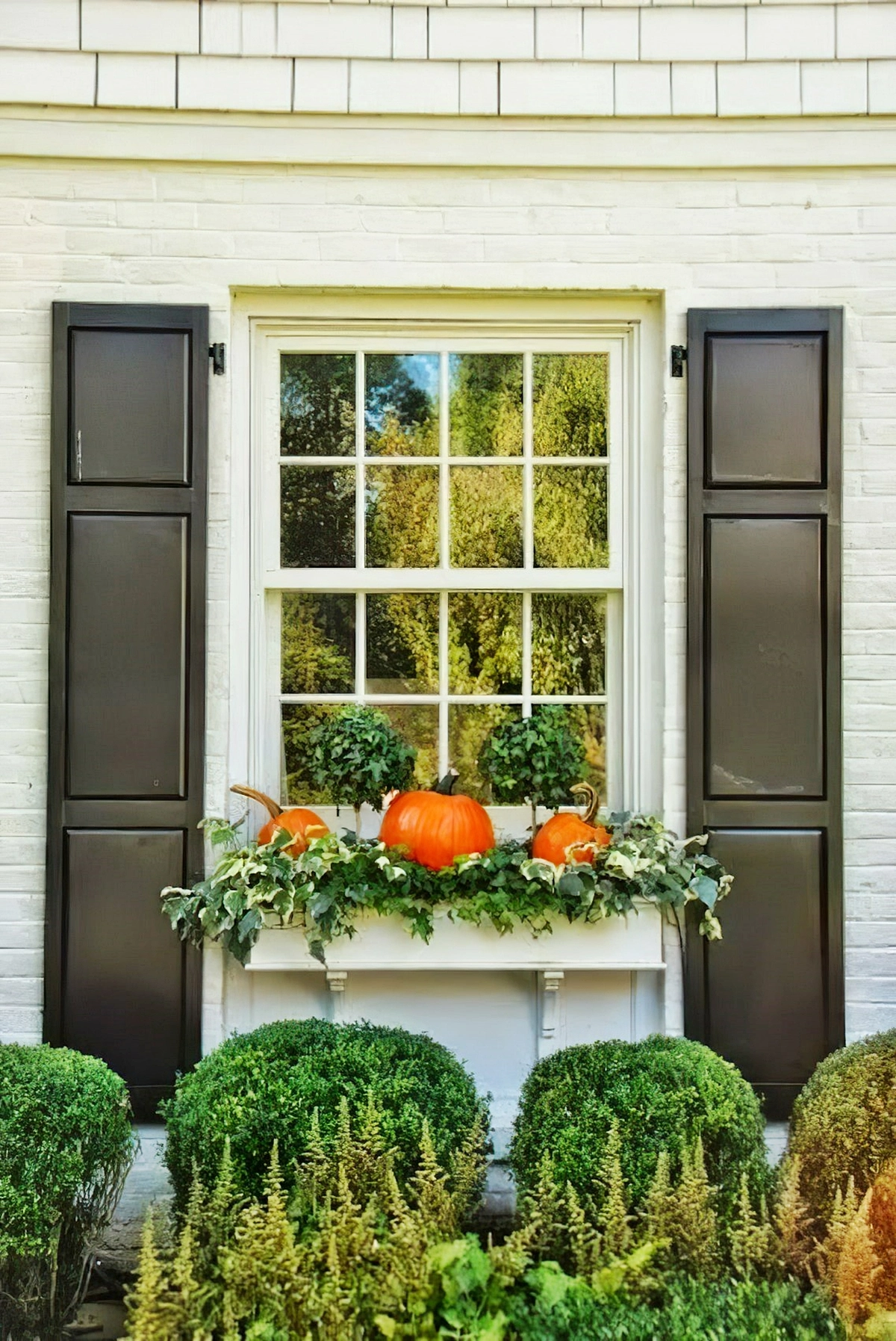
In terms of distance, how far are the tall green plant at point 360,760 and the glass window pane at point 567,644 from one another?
0.57 meters

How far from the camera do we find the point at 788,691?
3219mm

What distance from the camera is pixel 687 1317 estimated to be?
201 centimetres

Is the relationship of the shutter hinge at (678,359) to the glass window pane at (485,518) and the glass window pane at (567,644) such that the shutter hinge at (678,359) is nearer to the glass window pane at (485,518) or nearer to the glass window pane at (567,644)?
the glass window pane at (485,518)

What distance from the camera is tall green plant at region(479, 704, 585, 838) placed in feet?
10.3

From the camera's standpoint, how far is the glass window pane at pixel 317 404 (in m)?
3.45

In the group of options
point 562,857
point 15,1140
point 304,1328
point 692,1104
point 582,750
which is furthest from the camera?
point 582,750

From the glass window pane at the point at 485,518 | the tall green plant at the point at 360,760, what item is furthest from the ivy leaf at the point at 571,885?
the glass window pane at the point at 485,518

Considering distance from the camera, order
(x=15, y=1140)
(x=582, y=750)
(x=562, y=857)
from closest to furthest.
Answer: (x=15, y=1140) → (x=562, y=857) → (x=582, y=750)

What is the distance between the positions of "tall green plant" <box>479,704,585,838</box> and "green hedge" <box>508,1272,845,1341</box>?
1.38m

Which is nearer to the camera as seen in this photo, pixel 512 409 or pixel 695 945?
pixel 695 945

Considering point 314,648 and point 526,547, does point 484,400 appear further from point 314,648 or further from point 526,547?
point 314,648

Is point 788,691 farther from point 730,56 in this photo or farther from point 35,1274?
point 35,1274

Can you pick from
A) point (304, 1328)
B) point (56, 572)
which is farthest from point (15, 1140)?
point (56, 572)

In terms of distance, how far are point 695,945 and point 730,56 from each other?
111 inches
